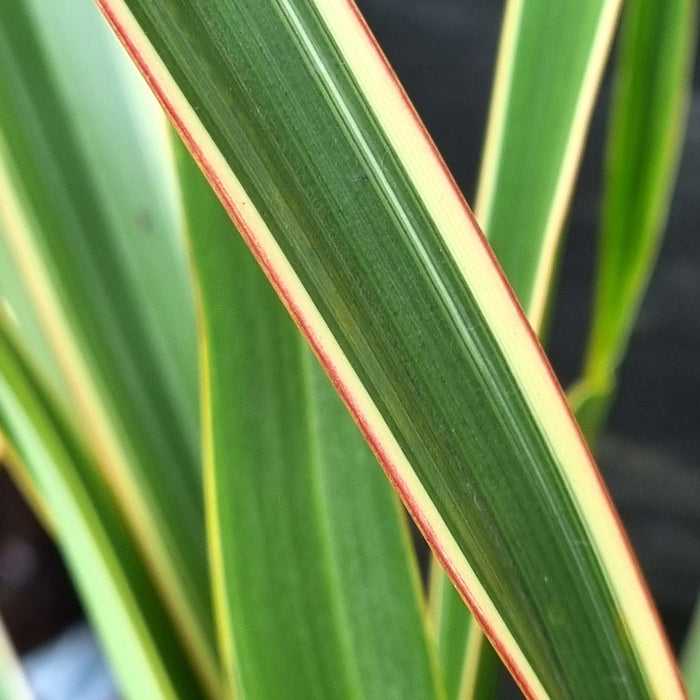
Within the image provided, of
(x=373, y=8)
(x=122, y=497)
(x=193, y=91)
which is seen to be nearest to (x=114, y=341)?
(x=122, y=497)

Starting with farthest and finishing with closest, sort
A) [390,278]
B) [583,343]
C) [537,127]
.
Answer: [583,343] → [537,127] → [390,278]

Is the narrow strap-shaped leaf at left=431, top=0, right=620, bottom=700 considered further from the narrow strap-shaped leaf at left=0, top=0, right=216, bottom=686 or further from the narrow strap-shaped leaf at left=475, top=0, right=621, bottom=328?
the narrow strap-shaped leaf at left=0, top=0, right=216, bottom=686

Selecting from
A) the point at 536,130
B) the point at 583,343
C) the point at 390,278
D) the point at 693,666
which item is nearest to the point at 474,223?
the point at 390,278

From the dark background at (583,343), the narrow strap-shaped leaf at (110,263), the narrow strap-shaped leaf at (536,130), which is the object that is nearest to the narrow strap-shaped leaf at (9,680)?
the narrow strap-shaped leaf at (110,263)

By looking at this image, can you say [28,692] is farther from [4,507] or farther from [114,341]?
[4,507]

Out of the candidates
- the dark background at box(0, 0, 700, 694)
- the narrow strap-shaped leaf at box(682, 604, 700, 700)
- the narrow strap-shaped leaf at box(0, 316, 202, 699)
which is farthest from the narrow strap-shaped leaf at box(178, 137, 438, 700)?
the dark background at box(0, 0, 700, 694)

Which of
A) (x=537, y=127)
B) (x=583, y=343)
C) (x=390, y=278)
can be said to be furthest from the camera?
(x=583, y=343)

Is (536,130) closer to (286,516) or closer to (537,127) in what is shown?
(537,127)
